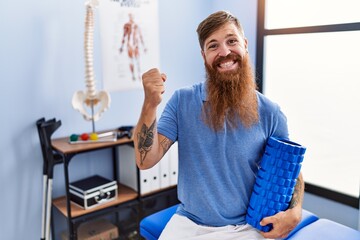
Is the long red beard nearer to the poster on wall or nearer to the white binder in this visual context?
the white binder

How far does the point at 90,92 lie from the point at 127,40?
21.2 inches

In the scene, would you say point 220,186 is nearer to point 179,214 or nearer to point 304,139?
point 179,214

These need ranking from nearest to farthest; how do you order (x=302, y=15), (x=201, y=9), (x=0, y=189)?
(x=0, y=189) < (x=302, y=15) < (x=201, y=9)

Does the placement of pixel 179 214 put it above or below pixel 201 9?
below

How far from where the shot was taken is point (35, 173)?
2.12 m

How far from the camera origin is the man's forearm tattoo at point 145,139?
1194 millimetres

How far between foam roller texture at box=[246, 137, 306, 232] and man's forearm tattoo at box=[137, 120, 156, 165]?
451 millimetres

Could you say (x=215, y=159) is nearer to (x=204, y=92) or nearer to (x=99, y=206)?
(x=204, y=92)

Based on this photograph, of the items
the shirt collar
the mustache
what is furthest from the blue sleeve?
the mustache

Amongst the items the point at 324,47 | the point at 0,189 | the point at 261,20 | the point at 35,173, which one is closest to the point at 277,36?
the point at 261,20

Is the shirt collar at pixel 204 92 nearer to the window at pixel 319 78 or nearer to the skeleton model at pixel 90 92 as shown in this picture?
the skeleton model at pixel 90 92

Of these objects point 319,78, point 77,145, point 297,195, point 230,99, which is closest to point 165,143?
point 230,99

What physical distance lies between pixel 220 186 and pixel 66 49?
1.43 m

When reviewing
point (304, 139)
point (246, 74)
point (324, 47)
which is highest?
point (324, 47)
